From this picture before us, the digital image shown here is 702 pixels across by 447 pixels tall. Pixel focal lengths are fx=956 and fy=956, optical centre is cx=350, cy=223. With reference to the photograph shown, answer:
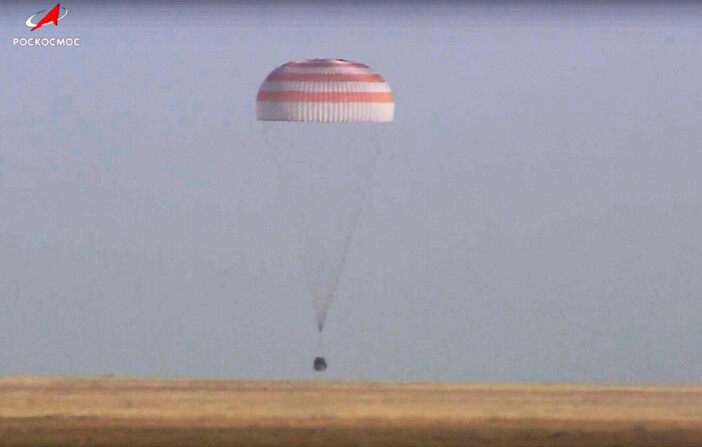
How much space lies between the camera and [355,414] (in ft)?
22.7

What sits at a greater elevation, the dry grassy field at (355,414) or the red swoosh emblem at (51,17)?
the red swoosh emblem at (51,17)

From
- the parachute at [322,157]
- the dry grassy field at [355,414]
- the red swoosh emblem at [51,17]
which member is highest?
Answer: the red swoosh emblem at [51,17]

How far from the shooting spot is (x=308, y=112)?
6.20 m

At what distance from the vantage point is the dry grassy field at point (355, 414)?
6.91m

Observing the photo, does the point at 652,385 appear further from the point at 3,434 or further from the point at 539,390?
the point at 3,434

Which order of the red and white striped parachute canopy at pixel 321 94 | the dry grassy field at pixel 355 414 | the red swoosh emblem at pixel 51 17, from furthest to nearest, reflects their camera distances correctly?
1. the dry grassy field at pixel 355 414
2. the red swoosh emblem at pixel 51 17
3. the red and white striped parachute canopy at pixel 321 94

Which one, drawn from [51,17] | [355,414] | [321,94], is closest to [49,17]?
[51,17]

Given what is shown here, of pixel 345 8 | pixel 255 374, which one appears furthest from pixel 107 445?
pixel 345 8

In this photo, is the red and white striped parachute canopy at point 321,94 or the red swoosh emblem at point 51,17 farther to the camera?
the red swoosh emblem at point 51,17

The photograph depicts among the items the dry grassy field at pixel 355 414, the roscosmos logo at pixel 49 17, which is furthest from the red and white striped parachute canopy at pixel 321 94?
the dry grassy field at pixel 355 414

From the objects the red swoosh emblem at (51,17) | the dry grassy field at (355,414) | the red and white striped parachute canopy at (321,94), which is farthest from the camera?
the dry grassy field at (355,414)

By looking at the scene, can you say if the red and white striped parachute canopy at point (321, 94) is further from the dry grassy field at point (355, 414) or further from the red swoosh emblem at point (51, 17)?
the dry grassy field at point (355, 414)

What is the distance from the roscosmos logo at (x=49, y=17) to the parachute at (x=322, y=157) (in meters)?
1.44

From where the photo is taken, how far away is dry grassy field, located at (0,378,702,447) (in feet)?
22.7
